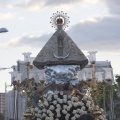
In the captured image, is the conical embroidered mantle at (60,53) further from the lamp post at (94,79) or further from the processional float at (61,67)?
the lamp post at (94,79)

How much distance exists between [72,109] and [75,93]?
121cm

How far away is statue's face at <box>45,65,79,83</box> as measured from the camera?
21.9 metres

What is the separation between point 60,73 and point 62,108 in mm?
3828

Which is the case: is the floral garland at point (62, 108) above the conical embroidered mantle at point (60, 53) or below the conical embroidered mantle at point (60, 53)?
below

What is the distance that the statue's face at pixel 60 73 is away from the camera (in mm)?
21891

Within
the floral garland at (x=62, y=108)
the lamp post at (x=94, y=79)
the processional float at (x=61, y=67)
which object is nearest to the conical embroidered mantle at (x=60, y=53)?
the processional float at (x=61, y=67)

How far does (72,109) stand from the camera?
18.2 metres

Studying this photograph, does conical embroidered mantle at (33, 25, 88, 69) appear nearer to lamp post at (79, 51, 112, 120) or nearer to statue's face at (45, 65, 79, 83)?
statue's face at (45, 65, 79, 83)

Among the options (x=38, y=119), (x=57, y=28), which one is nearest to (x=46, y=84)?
(x=57, y=28)

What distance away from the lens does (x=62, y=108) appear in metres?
18.1

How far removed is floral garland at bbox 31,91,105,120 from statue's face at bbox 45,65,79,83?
10.9ft

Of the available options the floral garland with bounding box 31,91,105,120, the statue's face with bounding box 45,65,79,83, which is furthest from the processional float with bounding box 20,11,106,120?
the floral garland with bounding box 31,91,105,120

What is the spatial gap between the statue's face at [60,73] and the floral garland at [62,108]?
332 centimetres

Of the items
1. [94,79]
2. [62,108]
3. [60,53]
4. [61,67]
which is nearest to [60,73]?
[61,67]
